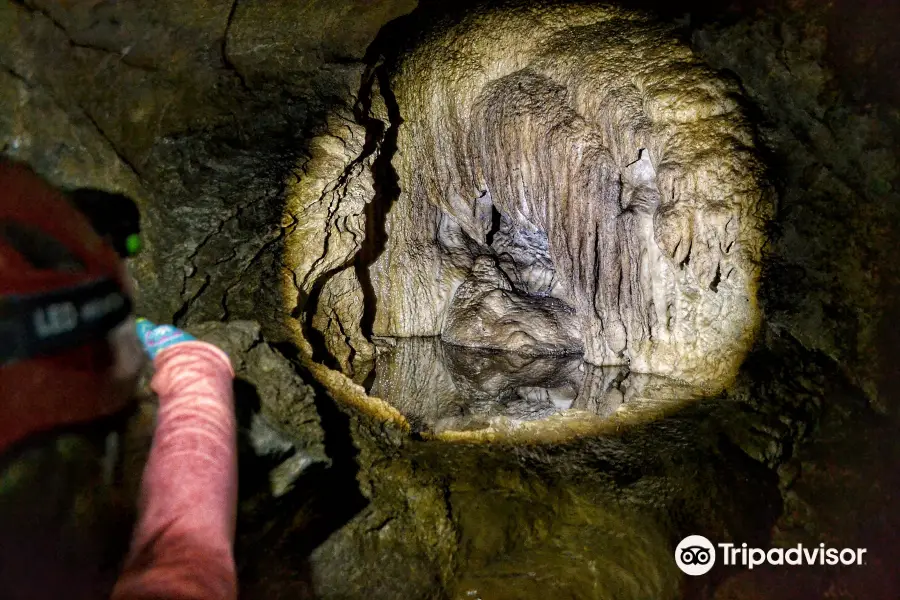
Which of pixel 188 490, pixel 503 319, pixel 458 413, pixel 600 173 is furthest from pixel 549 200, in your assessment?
pixel 188 490

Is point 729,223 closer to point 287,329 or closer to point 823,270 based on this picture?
point 823,270

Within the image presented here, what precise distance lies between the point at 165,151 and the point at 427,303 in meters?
2.49

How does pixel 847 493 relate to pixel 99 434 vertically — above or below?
below

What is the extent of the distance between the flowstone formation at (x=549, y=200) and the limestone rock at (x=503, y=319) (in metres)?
0.01

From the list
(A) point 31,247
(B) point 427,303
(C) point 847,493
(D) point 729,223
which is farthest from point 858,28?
(B) point 427,303

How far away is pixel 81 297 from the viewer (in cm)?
100

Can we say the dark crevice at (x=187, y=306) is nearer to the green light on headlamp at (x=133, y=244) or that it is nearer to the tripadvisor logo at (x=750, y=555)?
the green light on headlamp at (x=133, y=244)

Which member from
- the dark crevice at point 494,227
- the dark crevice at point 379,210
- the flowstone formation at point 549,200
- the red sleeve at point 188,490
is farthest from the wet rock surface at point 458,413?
the dark crevice at point 494,227

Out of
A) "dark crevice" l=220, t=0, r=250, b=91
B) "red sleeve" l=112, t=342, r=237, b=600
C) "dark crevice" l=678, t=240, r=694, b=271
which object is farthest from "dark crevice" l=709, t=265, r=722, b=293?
"red sleeve" l=112, t=342, r=237, b=600

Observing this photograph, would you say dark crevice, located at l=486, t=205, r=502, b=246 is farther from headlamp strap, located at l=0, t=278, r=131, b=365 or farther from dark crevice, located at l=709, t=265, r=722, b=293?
headlamp strap, located at l=0, t=278, r=131, b=365

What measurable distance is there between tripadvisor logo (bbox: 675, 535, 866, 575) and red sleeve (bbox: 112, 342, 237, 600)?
141 centimetres

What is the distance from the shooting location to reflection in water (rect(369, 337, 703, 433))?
2861 mm

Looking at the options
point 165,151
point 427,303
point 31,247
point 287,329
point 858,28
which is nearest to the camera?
point 31,247

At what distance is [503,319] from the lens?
4.46 m
